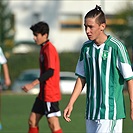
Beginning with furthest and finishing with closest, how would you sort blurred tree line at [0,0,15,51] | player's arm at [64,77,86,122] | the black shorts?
blurred tree line at [0,0,15,51] → the black shorts → player's arm at [64,77,86,122]

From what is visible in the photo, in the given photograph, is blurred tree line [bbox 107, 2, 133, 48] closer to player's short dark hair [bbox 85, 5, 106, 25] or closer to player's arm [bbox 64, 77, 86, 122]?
player's arm [bbox 64, 77, 86, 122]

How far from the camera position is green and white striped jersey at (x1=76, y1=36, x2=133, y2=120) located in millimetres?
7094

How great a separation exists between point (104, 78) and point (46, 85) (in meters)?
3.65

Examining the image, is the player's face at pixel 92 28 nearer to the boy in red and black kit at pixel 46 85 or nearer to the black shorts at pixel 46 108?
the boy in red and black kit at pixel 46 85

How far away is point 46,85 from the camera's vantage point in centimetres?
1070

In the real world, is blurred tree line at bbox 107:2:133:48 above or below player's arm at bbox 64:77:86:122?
above

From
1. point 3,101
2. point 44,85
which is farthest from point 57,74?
point 3,101

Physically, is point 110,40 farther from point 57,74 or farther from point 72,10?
point 72,10

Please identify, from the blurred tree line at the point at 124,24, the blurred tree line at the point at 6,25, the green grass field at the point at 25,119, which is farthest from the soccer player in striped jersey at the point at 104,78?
the blurred tree line at the point at 124,24

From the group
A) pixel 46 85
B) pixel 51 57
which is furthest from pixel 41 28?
pixel 46 85

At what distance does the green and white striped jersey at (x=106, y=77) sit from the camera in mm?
7094

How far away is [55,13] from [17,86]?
1723 centimetres

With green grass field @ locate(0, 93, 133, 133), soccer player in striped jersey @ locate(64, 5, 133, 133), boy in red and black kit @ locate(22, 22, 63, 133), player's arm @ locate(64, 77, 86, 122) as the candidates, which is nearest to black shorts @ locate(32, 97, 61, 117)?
boy in red and black kit @ locate(22, 22, 63, 133)

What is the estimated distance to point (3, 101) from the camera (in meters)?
22.5
